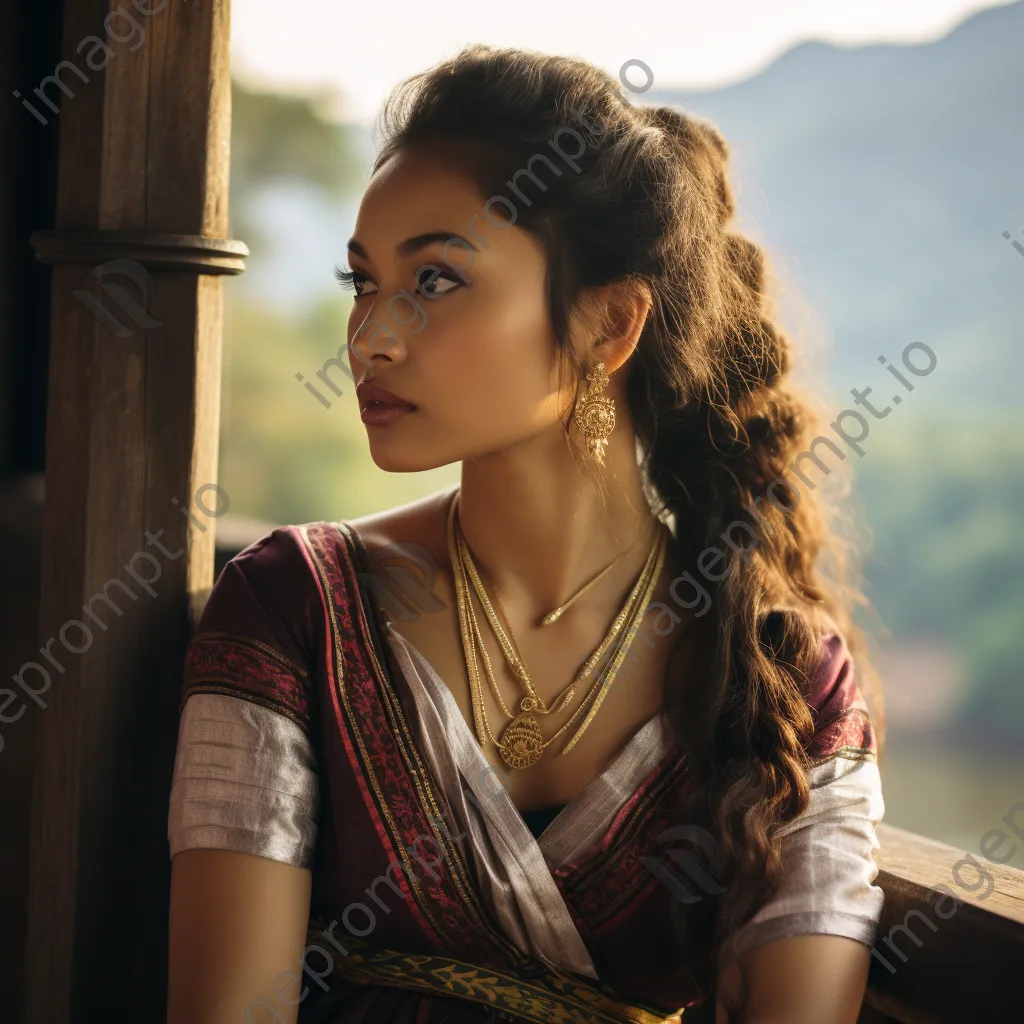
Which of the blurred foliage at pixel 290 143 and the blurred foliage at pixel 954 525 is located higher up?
the blurred foliage at pixel 290 143

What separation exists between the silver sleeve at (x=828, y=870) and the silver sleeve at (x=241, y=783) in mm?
538

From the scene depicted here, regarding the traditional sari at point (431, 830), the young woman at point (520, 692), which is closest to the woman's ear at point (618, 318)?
the young woman at point (520, 692)

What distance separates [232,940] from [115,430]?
63cm

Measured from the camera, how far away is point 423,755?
4.68 feet

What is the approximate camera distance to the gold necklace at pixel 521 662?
1.46 m

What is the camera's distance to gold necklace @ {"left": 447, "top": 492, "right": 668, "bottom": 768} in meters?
1.46

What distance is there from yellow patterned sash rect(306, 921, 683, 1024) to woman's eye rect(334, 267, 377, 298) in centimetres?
81

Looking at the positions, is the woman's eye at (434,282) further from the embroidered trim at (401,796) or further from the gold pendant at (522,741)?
the gold pendant at (522,741)

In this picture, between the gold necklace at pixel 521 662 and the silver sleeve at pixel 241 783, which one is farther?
the gold necklace at pixel 521 662

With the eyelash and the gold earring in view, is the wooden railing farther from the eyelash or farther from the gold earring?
the eyelash

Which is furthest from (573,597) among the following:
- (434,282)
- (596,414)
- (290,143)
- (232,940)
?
(290,143)

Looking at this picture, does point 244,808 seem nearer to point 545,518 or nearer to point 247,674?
point 247,674

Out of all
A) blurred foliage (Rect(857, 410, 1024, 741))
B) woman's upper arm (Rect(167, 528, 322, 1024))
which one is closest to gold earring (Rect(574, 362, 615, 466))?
woman's upper arm (Rect(167, 528, 322, 1024))

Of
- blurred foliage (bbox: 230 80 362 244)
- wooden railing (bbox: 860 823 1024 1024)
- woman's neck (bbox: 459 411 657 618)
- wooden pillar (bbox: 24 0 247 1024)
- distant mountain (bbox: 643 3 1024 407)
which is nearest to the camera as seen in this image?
wooden railing (bbox: 860 823 1024 1024)
